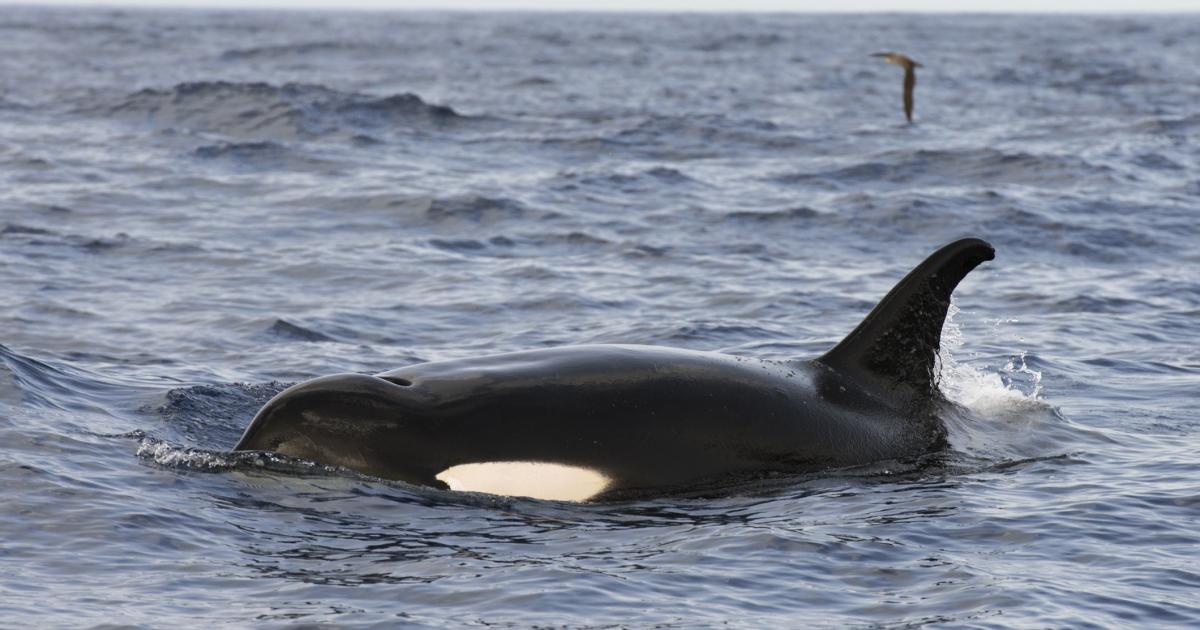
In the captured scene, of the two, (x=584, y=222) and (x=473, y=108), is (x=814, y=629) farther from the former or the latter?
(x=473, y=108)

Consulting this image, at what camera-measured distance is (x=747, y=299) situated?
18.0 metres

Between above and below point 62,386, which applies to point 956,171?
above

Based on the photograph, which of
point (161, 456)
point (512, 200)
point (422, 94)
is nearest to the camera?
point (161, 456)

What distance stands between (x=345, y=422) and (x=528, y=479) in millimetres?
1074

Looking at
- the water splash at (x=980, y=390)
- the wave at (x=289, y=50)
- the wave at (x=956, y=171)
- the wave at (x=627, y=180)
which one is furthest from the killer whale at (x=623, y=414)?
the wave at (x=289, y=50)

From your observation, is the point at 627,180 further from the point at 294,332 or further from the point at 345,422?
the point at 345,422

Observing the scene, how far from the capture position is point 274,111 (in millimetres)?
36969

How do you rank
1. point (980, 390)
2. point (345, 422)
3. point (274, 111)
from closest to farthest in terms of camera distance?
point (345, 422) → point (980, 390) → point (274, 111)

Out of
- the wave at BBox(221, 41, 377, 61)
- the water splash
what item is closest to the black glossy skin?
the water splash

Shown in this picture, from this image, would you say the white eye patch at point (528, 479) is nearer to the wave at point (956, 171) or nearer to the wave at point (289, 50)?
the wave at point (956, 171)

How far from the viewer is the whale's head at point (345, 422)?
920 centimetres

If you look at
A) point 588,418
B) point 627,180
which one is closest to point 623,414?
point 588,418

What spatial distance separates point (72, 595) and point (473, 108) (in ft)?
115

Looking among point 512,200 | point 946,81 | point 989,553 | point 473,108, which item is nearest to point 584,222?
point 512,200
